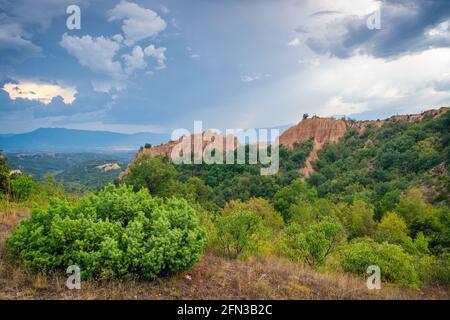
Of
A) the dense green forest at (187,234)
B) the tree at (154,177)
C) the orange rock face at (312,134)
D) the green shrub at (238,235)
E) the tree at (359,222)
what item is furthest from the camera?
the orange rock face at (312,134)

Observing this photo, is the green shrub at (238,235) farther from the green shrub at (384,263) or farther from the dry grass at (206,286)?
the green shrub at (384,263)

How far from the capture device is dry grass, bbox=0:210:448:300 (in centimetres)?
444

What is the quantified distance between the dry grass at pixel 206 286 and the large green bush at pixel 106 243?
19 centimetres

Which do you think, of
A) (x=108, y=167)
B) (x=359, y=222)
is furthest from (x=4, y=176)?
(x=108, y=167)

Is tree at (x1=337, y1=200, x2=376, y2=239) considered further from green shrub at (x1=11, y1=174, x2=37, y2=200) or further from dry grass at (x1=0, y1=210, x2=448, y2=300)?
green shrub at (x1=11, y1=174, x2=37, y2=200)

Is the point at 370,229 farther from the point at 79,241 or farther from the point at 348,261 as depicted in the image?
the point at 79,241

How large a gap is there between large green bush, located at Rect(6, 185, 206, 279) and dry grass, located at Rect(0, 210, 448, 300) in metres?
0.19

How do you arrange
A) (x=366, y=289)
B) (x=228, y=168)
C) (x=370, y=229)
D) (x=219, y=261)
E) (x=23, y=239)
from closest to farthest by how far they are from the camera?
(x=23, y=239), (x=366, y=289), (x=219, y=261), (x=370, y=229), (x=228, y=168)

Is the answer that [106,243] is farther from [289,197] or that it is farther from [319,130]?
[319,130]

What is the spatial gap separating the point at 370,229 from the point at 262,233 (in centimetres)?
2407

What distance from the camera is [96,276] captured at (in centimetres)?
476

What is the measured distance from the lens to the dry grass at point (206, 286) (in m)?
4.44

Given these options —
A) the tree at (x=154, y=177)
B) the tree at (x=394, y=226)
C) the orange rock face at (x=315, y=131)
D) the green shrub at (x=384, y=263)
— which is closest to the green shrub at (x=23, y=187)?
the tree at (x=154, y=177)
